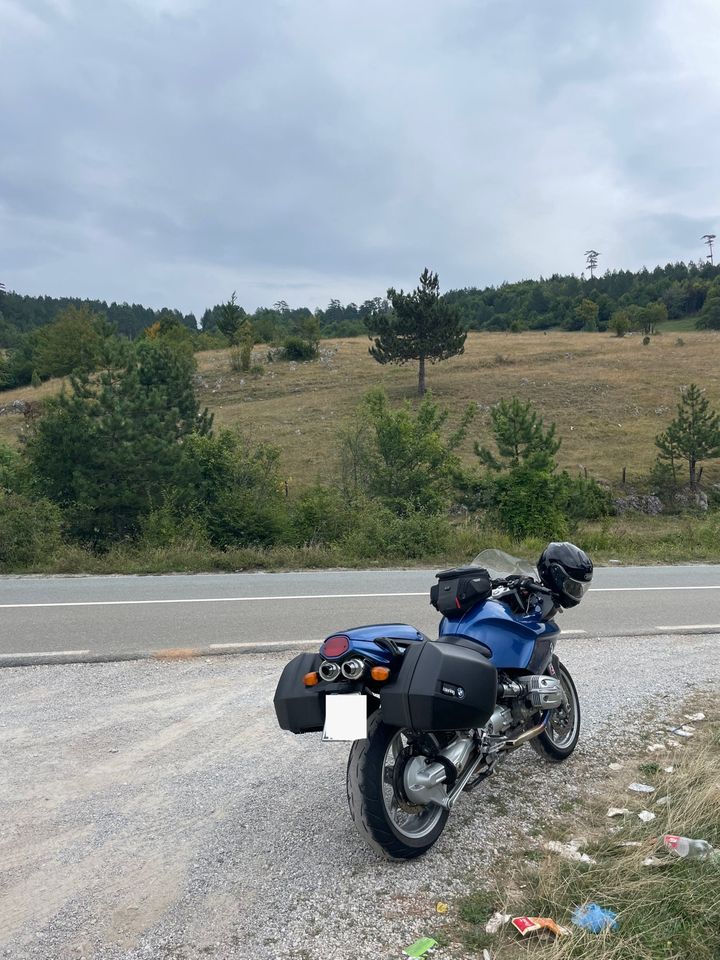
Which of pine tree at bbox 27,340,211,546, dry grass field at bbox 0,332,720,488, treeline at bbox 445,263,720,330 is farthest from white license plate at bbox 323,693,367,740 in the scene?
treeline at bbox 445,263,720,330

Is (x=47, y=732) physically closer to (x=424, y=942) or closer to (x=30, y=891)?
(x=30, y=891)

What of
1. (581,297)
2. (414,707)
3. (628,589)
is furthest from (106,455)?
(581,297)

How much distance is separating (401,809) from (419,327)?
168 feet

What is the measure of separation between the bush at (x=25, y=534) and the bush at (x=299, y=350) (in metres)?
61.4

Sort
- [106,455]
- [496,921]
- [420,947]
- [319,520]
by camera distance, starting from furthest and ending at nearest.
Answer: [106,455] < [319,520] < [496,921] < [420,947]

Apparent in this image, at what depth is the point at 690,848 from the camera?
3.46m

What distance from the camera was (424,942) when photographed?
2.99 m

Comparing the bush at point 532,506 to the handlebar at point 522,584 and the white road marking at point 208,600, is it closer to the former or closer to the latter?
the white road marking at point 208,600

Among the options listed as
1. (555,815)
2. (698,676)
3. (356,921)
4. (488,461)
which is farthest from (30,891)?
(488,461)

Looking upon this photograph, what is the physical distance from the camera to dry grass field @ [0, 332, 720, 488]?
137ft

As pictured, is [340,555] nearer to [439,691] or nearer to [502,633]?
[502,633]

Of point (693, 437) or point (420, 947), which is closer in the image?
point (420, 947)

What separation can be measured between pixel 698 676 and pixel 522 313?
129m

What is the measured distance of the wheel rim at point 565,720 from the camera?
4770 mm
